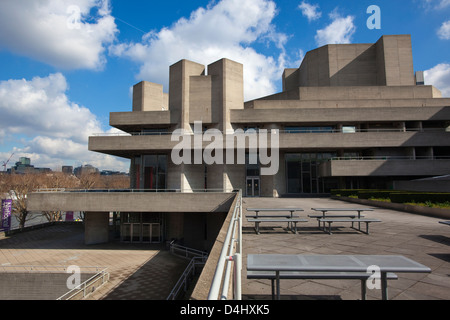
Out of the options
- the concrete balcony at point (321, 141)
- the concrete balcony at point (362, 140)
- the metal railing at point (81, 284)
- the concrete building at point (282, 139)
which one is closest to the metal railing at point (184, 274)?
the concrete building at point (282, 139)

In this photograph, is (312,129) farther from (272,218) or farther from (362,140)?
(272,218)

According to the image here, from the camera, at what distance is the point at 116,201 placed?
2453 centimetres

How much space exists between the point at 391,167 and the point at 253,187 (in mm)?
16603

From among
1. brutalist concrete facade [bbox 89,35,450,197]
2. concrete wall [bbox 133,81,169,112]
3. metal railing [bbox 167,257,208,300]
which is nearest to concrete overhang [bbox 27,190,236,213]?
metal railing [bbox 167,257,208,300]

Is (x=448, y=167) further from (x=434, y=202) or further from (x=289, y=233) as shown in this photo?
(x=289, y=233)

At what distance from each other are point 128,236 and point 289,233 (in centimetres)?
2585

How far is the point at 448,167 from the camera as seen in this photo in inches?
1195

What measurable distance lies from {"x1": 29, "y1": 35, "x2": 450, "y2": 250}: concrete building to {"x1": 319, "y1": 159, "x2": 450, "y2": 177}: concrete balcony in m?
0.11

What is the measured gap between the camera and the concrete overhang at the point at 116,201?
23.8 m

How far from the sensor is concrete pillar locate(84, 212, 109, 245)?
89.7 ft

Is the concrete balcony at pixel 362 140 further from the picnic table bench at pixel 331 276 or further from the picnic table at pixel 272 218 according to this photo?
the picnic table bench at pixel 331 276

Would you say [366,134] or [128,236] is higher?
[366,134]

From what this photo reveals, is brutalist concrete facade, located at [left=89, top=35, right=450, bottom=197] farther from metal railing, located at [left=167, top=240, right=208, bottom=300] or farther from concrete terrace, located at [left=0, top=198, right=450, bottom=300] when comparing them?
concrete terrace, located at [left=0, top=198, right=450, bottom=300]
